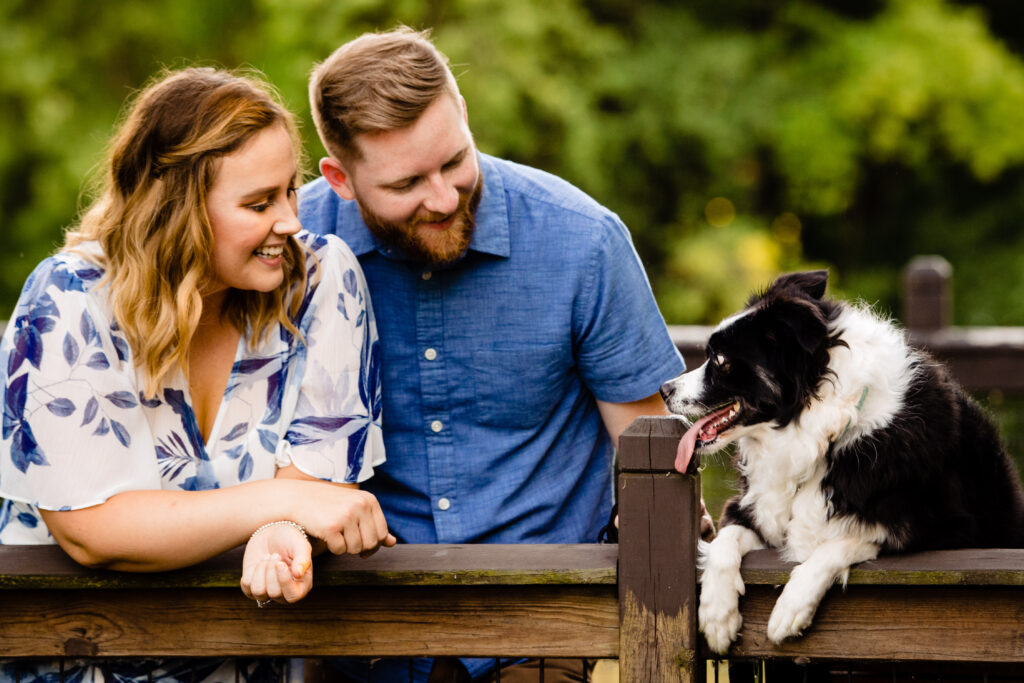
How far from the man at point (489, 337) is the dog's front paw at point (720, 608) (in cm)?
70

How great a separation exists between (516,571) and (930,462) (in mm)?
848

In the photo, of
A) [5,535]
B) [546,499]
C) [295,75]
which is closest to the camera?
[5,535]

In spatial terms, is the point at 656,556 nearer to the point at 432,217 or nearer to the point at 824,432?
the point at 824,432

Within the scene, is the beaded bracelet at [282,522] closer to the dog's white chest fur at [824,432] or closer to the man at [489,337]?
the man at [489,337]

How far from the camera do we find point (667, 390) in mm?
2275

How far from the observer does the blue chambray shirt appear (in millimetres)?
2398

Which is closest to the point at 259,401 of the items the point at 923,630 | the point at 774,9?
the point at 923,630

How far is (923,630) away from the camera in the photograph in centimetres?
175

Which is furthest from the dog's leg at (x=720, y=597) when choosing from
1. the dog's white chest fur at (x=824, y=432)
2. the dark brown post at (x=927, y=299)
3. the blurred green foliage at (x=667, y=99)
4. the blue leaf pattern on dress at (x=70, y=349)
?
the blurred green foliage at (x=667, y=99)

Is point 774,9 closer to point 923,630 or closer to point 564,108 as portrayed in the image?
point 564,108

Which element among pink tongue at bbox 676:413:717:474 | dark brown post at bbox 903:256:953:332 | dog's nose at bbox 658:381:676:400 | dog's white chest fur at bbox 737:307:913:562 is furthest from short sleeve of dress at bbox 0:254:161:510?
dark brown post at bbox 903:256:953:332

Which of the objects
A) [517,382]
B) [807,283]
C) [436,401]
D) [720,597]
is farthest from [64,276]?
[807,283]

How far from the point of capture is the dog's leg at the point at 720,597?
176cm

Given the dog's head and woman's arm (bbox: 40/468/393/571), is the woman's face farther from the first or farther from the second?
the dog's head
